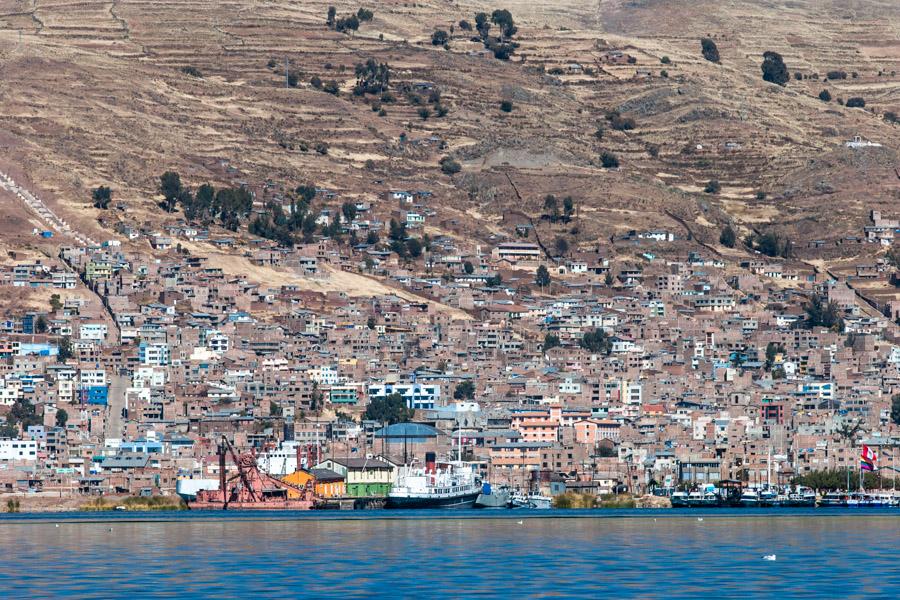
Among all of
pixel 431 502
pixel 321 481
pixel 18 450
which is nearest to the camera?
pixel 431 502

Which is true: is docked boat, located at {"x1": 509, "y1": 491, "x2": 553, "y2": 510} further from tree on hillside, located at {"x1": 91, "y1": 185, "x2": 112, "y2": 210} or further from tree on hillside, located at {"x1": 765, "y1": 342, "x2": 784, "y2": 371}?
tree on hillside, located at {"x1": 91, "y1": 185, "x2": 112, "y2": 210}

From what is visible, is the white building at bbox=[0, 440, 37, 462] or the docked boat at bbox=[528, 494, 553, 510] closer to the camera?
the docked boat at bbox=[528, 494, 553, 510]

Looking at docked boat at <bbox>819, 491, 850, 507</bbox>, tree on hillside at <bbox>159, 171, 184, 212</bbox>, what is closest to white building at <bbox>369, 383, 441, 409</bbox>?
docked boat at <bbox>819, 491, 850, 507</bbox>

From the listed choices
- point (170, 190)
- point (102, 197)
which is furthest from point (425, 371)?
point (170, 190)

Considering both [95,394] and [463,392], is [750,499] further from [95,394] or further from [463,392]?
[95,394]

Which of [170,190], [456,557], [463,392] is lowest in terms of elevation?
[456,557]

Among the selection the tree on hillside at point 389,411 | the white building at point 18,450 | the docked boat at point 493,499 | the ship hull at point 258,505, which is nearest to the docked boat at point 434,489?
the docked boat at point 493,499

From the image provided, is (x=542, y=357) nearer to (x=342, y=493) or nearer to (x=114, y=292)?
(x=114, y=292)

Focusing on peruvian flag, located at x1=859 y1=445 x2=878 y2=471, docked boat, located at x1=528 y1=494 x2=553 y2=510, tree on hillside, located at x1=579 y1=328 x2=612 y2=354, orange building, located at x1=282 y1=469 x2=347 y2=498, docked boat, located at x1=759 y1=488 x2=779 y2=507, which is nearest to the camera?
docked boat, located at x1=759 y1=488 x2=779 y2=507
